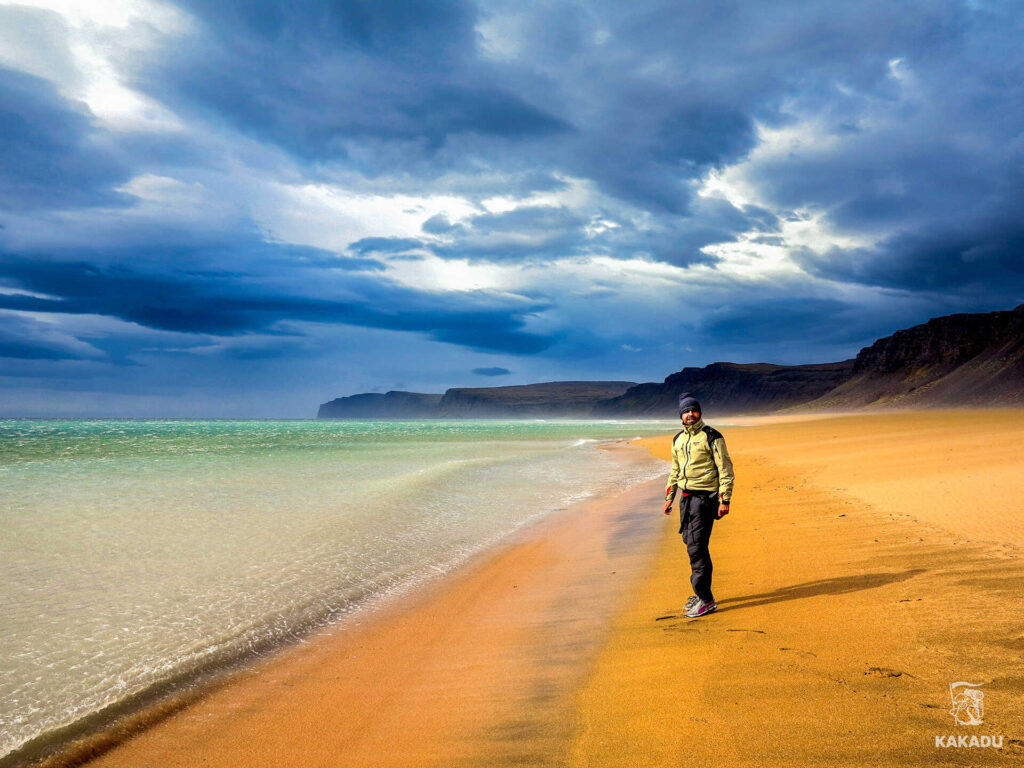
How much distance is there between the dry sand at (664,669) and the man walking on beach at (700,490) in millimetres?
298

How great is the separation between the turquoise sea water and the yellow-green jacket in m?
3.78

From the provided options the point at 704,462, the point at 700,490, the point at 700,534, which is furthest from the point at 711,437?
the point at 700,534

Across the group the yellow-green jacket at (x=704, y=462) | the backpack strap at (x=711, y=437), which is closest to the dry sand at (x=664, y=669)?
the yellow-green jacket at (x=704, y=462)

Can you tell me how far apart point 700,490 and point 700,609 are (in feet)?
3.52

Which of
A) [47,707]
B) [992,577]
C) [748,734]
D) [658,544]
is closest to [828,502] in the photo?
[658,544]

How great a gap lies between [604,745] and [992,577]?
447 centimetres

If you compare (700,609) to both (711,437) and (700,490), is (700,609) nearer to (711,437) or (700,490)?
(700,490)

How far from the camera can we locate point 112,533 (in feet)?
32.0

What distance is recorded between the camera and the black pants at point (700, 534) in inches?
205

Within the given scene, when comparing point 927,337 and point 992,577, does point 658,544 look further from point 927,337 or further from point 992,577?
point 927,337

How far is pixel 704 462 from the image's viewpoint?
5.39m

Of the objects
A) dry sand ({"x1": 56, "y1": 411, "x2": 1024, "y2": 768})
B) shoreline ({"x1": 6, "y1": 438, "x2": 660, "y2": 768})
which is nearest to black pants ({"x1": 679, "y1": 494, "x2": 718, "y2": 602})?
dry sand ({"x1": 56, "y1": 411, "x2": 1024, "y2": 768})

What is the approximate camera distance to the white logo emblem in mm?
3016

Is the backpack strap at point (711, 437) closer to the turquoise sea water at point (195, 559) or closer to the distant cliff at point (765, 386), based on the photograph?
the turquoise sea water at point (195, 559)
